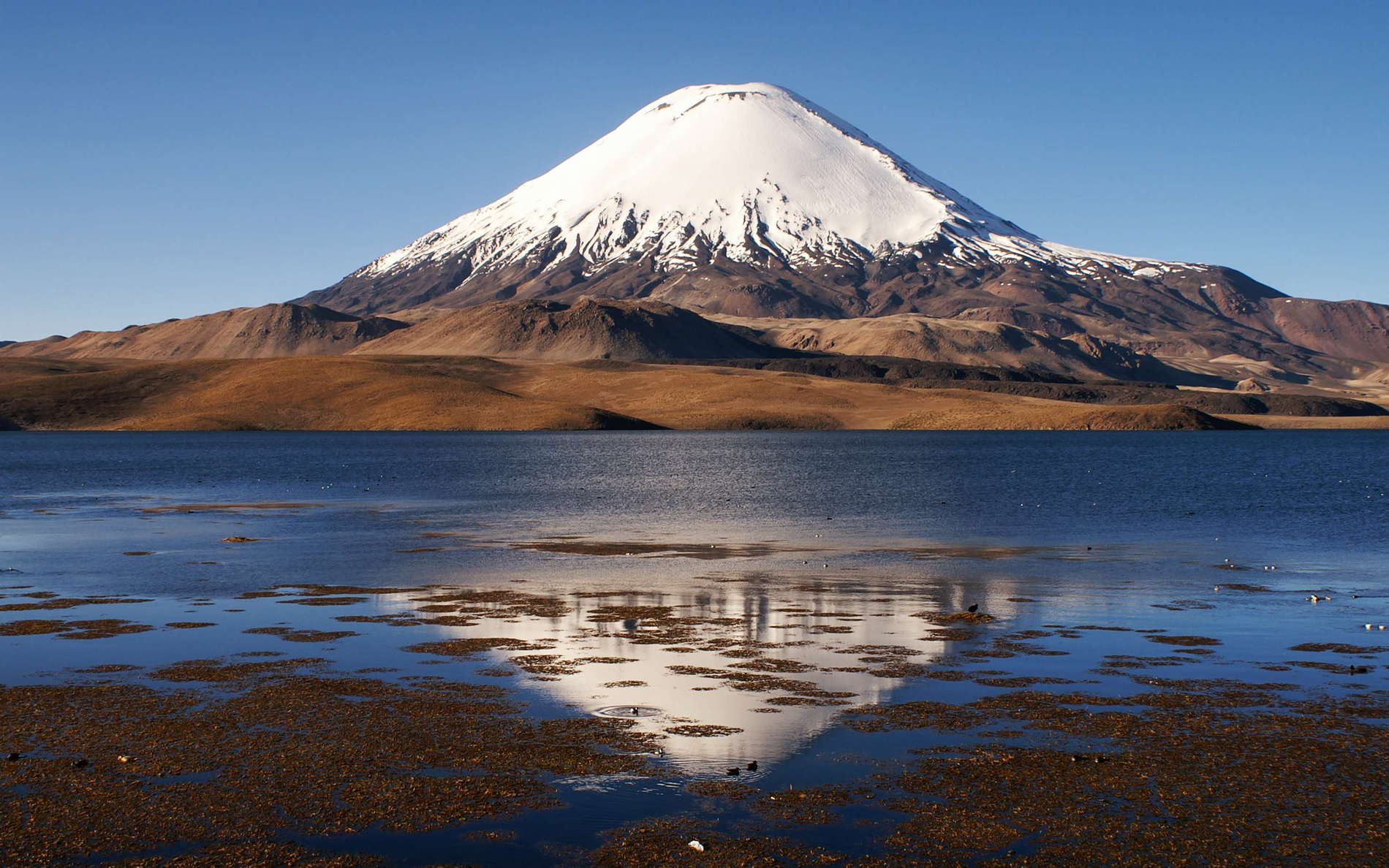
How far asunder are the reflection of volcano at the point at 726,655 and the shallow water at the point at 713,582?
10 cm

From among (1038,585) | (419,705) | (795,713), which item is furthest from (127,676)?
(1038,585)

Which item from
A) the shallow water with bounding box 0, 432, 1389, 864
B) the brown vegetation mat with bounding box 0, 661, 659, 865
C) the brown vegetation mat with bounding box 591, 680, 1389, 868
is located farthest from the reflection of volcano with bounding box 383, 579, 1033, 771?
the brown vegetation mat with bounding box 591, 680, 1389, 868

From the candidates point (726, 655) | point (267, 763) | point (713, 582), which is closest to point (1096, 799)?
point (726, 655)

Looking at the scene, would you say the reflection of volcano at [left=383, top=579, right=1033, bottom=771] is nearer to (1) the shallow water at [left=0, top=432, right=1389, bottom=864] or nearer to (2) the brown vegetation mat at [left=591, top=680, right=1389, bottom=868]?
(1) the shallow water at [left=0, top=432, right=1389, bottom=864]

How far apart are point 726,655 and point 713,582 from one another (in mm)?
11766

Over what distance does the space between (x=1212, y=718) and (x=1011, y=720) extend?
310cm

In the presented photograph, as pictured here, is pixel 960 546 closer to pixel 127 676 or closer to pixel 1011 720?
pixel 1011 720

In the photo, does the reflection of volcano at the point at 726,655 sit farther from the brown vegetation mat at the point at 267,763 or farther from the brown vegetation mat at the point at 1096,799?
the brown vegetation mat at the point at 1096,799

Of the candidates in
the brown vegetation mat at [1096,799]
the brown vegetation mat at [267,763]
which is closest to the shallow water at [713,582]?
the brown vegetation mat at [1096,799]

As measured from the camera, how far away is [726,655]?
2486cm

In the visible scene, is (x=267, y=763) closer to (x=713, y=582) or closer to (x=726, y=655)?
(x=726, y=655)

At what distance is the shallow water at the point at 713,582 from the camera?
68.0ft

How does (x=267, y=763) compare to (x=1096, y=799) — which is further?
(x=267, y=763)

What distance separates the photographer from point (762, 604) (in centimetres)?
3203
